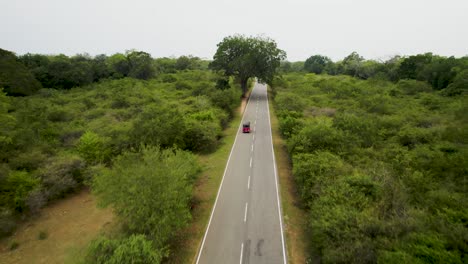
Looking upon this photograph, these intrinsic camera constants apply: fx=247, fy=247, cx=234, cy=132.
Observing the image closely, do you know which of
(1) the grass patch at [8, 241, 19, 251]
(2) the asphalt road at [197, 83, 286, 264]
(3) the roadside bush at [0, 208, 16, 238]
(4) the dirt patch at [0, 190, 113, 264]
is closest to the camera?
(2) the asphalt road at [197, 83, 286, 264]

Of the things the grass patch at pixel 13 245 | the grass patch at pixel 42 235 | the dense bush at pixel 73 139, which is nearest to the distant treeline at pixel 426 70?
the dense bush at pixel 73 139

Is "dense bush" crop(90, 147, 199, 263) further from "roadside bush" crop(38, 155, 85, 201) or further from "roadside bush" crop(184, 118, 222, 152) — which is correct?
"roadside bush" crop(184, 118, 222, 152)

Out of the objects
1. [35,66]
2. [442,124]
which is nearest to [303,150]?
[442,124]

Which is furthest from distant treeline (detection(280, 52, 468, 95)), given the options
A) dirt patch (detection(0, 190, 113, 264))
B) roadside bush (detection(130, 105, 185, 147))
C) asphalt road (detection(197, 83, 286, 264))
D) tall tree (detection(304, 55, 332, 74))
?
dirt patch (detection(0, 190, 113, 264))

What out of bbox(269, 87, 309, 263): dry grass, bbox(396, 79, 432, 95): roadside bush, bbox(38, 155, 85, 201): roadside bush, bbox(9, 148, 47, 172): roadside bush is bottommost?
bbox(269, 87, 309, 263): dry grass

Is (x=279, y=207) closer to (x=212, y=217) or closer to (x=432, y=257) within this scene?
(x=212, y=217)

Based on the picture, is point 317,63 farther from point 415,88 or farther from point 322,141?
point 322,141
